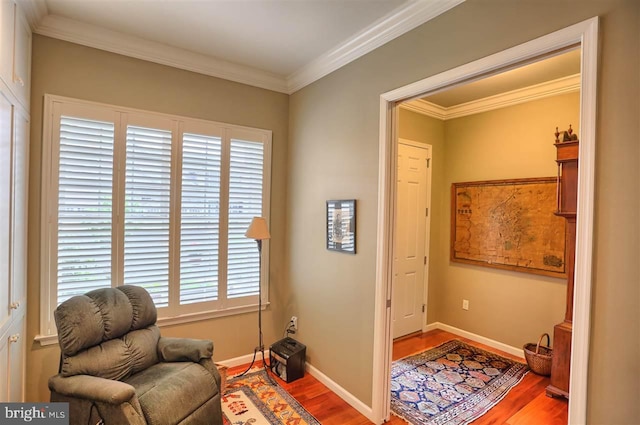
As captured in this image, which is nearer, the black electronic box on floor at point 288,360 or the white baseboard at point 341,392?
the white baseboard at point 341,392

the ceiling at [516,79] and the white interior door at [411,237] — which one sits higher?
the ceiling at [516,79]

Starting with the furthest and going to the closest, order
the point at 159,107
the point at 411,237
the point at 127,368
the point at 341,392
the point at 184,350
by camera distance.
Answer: the point at 411,237, the point at 159,107, the point at 341,392, the point at 184,350, the point at 127,368

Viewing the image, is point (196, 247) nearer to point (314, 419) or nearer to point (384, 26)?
point (314, 419)

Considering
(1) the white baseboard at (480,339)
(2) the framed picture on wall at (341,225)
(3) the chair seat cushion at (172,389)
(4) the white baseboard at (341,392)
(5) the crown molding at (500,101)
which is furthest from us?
(1) the white baseboard at (480,339)

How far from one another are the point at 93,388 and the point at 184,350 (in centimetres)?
60

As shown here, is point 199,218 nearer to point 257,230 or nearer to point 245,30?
point 257,230

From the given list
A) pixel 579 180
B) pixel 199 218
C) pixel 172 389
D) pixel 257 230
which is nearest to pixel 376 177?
pixel 257 230

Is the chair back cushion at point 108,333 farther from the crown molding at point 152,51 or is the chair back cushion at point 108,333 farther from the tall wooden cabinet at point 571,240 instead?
the tall wooden cabinet at point 571,240

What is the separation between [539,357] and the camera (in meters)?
3.13

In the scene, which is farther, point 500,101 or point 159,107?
point 500,101

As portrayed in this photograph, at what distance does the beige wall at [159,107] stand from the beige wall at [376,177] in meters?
0.18

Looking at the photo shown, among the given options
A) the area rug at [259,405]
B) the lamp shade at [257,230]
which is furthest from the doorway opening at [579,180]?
the lamp shade at [257,230]

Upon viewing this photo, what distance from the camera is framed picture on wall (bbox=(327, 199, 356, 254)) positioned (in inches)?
104

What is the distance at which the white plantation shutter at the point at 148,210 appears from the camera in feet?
8.84
